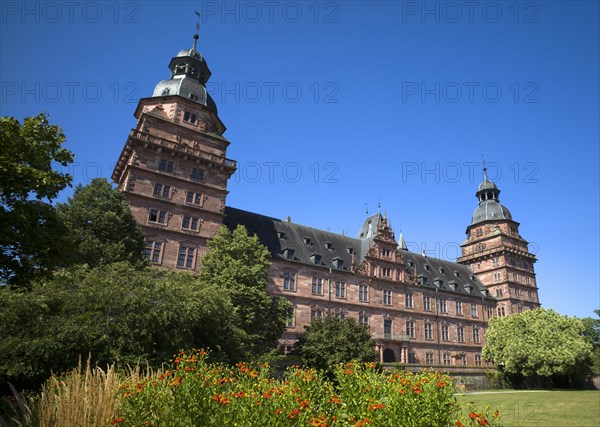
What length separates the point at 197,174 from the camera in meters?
33.9

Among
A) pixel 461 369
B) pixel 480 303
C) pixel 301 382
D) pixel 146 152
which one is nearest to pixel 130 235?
pixel 146 152

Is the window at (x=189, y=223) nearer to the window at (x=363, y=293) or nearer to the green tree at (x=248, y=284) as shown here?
the green tree at (x=248, y=284)

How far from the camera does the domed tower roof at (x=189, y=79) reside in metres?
35.1

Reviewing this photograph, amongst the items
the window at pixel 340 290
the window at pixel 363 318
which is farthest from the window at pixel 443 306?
the window at pixel 340 290

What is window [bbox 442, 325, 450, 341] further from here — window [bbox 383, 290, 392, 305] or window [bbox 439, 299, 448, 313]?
window [bbox 383, 290, 392, 305]

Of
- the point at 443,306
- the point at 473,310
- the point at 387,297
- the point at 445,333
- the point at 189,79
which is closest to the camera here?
the point at 189,79

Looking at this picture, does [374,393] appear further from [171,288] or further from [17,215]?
[171,288]

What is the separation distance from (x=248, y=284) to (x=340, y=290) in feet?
53.0

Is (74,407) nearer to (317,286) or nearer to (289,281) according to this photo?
(289,281)

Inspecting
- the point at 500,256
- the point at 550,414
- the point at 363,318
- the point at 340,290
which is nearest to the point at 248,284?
the point at 340,290

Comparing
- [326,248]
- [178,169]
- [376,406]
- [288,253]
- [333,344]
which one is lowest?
[376,406]

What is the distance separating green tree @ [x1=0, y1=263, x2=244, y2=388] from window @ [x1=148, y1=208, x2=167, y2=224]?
11.1 m

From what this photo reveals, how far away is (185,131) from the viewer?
34.0 m

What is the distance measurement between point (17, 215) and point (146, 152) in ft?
71.6
